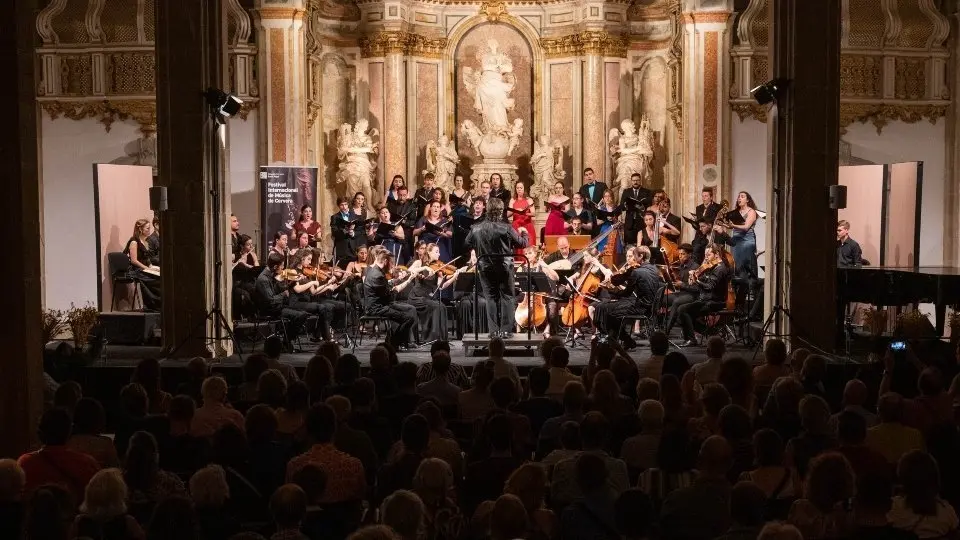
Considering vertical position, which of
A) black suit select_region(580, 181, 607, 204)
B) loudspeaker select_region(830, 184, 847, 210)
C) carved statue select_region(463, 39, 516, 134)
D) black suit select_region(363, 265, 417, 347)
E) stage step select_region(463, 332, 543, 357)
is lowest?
stage step select_region(463, 332, 543, 357)

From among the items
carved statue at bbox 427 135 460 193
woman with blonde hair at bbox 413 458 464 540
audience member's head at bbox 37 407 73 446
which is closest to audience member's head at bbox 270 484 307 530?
woman with blonde hair at bbox 413 458 464 540

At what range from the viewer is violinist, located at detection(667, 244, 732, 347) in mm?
13438

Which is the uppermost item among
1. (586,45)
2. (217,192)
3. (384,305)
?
(586,45)

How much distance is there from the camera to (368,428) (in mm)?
7098

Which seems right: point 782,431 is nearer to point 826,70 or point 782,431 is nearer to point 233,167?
point 826,70

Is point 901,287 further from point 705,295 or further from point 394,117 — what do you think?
point 394,117

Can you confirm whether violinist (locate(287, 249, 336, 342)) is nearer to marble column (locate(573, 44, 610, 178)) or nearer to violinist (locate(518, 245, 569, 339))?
violinist (locate(518, 245, 569, 339))

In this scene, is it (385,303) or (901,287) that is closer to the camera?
(901,287)

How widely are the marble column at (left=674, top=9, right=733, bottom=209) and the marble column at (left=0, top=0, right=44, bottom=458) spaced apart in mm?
11810

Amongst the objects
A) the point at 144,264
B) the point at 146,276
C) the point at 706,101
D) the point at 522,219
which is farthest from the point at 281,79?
the point at 706,101

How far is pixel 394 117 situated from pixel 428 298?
6.29 metres

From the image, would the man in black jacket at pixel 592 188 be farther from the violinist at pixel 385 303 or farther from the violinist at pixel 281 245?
the violinist at pixel 281 245

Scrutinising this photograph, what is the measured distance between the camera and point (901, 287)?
1198 centimetres

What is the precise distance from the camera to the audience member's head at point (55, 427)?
604cm
